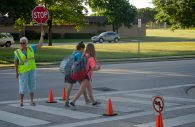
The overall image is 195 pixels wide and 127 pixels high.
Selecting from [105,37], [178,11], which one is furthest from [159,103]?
[105,37]

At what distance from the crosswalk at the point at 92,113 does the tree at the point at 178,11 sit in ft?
143

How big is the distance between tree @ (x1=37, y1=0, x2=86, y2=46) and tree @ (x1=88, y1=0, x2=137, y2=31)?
35.1 meters

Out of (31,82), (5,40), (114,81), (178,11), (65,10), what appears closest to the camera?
(31,82)

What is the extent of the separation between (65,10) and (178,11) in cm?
1326

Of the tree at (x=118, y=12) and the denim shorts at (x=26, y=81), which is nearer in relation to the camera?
the denim shorts at (x=26, y=81)

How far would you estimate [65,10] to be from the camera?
173ft

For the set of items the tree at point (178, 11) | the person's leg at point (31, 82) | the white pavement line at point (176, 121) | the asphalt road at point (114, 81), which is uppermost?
the tree at point (178, 11)

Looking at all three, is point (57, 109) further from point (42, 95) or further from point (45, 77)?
point (45, 77)

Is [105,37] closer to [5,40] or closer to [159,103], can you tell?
[5,40]

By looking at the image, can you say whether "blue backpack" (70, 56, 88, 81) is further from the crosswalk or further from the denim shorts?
the denim shorts

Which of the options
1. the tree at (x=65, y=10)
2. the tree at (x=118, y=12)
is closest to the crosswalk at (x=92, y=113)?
the tree at (x=65, y=10)

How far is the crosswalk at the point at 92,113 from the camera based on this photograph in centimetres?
972

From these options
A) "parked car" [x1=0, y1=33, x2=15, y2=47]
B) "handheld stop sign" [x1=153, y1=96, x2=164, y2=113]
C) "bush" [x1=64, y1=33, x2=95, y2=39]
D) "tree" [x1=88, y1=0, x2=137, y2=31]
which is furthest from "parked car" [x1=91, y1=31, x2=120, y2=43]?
"handheld stop sign" [x1=153, y1=96, x2=164, y2=113]

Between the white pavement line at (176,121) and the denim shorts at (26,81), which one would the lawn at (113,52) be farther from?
the white pavement line at (176,121)
